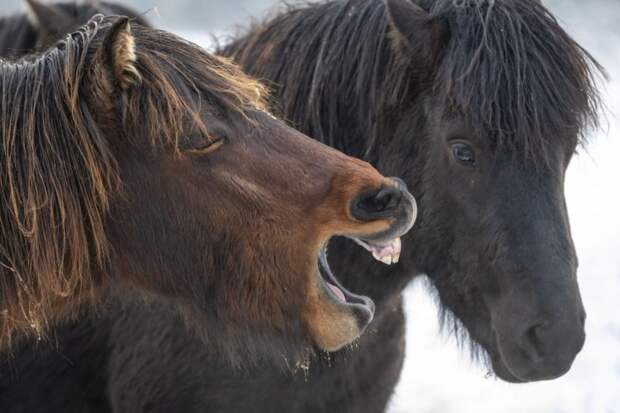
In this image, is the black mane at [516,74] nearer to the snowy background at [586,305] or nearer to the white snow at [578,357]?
the snowy background at [586,305]

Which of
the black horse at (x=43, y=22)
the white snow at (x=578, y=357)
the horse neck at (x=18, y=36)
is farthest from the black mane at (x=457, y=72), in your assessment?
the horse neck at (x=18, y=36)

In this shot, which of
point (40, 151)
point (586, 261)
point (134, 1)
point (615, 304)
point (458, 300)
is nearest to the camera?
point (40, 151)

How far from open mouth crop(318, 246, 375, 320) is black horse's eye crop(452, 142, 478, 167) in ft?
1.96

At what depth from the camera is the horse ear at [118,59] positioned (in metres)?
2.23

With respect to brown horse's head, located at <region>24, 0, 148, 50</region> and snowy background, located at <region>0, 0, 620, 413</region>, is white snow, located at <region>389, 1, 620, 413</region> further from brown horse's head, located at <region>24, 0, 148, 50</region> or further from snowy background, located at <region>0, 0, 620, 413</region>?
brown horse's head, located at <region>24, 0, 148, 50</region>

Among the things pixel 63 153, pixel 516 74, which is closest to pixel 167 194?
pixel 63 153

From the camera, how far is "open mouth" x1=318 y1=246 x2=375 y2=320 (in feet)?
7.99

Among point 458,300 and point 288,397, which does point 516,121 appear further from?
point 288,397

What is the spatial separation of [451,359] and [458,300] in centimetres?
341

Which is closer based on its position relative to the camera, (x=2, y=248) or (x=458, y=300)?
(x=2, y=248)

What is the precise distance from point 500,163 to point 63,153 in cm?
125

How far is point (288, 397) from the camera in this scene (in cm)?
311

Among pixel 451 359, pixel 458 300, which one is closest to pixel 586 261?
pixel 451 359

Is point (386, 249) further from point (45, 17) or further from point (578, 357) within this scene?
point (578, 357)
